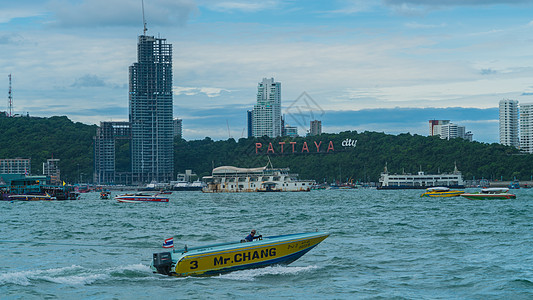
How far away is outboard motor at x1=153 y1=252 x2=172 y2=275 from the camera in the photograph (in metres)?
27.6

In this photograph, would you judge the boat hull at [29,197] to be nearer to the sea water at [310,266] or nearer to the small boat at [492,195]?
the sea water at [310,266]

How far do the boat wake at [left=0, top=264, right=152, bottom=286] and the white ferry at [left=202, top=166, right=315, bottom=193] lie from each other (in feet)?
521

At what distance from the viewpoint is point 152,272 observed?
29188 millimetres

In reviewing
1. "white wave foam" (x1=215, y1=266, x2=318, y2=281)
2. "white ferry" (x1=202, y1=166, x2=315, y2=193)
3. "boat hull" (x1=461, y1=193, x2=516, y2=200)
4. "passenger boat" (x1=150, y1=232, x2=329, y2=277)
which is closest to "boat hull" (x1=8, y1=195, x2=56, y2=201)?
"boat hull" (x1=461, y1=193, x2=516, y2=200)

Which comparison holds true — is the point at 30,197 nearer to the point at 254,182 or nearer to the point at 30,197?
the point at 30,197

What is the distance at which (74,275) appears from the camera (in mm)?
28938

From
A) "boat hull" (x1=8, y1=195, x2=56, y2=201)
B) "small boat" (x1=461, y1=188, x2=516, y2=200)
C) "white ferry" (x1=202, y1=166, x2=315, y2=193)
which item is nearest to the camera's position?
"small boat" (x1=461, y1=188, x2=516, y2=200)

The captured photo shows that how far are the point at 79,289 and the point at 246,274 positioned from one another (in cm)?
719

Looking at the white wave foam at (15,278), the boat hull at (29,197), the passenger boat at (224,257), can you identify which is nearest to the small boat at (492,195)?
the boat hull at (29,197)

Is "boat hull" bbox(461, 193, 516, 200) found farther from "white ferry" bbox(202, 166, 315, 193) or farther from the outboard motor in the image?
"white ferry" bbox(202, 166, 315, 193)

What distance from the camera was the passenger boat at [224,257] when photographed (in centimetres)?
2758

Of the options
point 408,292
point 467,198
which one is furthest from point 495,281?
point 467,198

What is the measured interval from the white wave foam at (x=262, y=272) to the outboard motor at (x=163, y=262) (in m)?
2.35

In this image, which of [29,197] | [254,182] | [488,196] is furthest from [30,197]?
[254,182]
